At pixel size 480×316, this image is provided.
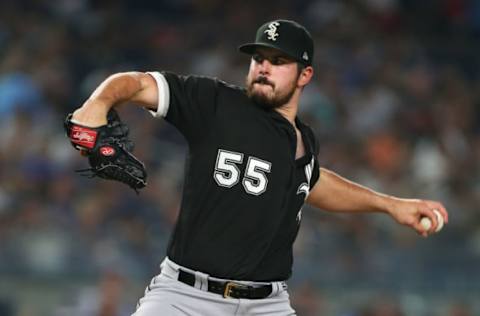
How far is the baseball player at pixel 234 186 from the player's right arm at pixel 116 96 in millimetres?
11

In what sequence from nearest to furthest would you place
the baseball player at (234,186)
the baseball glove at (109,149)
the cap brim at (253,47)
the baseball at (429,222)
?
1. the baseball glove at (109,149)
2. the baseball player at (234,186)
3. the cap brim at (253,47)
4. the baseball at (429,222)

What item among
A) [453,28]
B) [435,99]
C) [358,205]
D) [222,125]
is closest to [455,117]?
[435,99]

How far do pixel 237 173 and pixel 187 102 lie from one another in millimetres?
361

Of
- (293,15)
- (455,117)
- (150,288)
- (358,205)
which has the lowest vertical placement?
(150,288)

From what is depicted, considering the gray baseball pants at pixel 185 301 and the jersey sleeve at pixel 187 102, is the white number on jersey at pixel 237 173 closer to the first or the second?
the jersey sleeve at pixel 187 102

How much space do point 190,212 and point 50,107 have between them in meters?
4.78

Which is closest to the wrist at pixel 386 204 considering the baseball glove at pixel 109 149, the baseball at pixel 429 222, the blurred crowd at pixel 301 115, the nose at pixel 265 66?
the baseball at pixel 429 222

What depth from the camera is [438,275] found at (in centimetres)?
744

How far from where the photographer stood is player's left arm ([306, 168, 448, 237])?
4699 millimetres

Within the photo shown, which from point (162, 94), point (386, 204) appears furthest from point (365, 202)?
point (162, 94)

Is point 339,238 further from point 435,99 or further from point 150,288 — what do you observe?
point 150,288

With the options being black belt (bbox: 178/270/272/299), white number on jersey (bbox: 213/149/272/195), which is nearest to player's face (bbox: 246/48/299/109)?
white number on jersey (bbox: 213/149/272/195)

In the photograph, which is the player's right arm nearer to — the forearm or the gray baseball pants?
the gray baseball pants

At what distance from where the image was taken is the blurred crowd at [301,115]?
7168 millimetres
